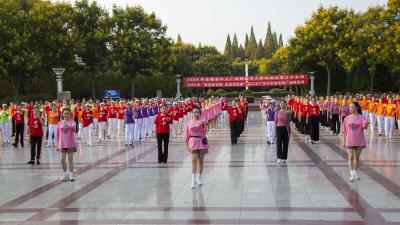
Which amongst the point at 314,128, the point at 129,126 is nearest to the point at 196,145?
the point at 129,126

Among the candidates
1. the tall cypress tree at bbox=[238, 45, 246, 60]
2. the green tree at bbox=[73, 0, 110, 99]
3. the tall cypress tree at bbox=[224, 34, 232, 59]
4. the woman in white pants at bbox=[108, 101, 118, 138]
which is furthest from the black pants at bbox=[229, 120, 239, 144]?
the tall cypress tree at bbox=[238, 45, 246, 60]

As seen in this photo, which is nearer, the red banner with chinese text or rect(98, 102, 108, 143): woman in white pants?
rect(98, 102, 108, 143): woman in white pants

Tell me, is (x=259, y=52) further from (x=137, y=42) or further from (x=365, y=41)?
(x=365, y=41)

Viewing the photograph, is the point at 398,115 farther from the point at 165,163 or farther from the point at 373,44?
the point at 373,44

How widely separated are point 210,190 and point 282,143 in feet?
14.9

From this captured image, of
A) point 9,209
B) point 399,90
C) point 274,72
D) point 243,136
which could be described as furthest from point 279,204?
point 274,72

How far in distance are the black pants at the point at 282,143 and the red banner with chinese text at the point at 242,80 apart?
134 feet

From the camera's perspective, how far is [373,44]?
43.9 m

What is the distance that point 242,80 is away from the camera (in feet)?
190

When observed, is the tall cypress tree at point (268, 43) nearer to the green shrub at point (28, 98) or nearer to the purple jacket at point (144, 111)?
the green shrub at point (28, 98)

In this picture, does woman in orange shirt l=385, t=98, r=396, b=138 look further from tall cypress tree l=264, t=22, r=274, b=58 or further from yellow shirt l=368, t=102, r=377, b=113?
tall cypress tree l=264, t=22, r=274, b=58

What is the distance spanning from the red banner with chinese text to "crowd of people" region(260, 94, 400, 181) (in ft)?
87.3

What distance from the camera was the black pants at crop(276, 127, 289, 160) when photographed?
15.3m

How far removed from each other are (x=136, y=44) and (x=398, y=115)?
29.7 m
